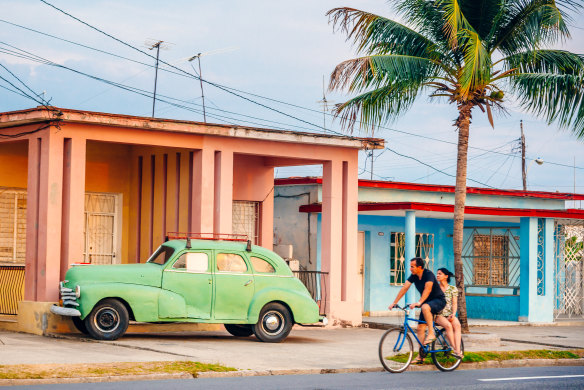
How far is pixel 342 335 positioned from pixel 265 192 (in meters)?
5.04


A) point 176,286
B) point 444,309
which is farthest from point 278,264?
point 444,309

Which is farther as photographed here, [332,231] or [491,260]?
[491,260]

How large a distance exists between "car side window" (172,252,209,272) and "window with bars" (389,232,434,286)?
9.59 m

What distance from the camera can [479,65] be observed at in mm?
16672

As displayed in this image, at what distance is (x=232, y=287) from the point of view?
1628cm

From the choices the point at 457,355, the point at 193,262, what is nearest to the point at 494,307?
the point at 193,262

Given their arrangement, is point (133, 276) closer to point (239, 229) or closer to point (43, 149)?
point (43, 149)

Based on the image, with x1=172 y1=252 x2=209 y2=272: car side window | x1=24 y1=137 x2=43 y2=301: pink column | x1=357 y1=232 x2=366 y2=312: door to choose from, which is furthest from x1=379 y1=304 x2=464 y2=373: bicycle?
x1=357 y1=232 x2=366 y2=312: door

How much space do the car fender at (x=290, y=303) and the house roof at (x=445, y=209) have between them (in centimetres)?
572

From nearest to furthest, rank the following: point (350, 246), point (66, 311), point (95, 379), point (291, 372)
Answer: point (95, 379) < point (291, 372) < point (66, 311) < point (350, 246)

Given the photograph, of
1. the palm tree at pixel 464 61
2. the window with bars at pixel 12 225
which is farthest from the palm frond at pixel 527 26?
the window with bars at pixel 12 225

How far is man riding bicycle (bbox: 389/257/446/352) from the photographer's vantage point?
1319cm

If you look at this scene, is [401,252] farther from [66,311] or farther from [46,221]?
[66,311]

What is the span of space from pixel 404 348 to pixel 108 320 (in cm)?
544
